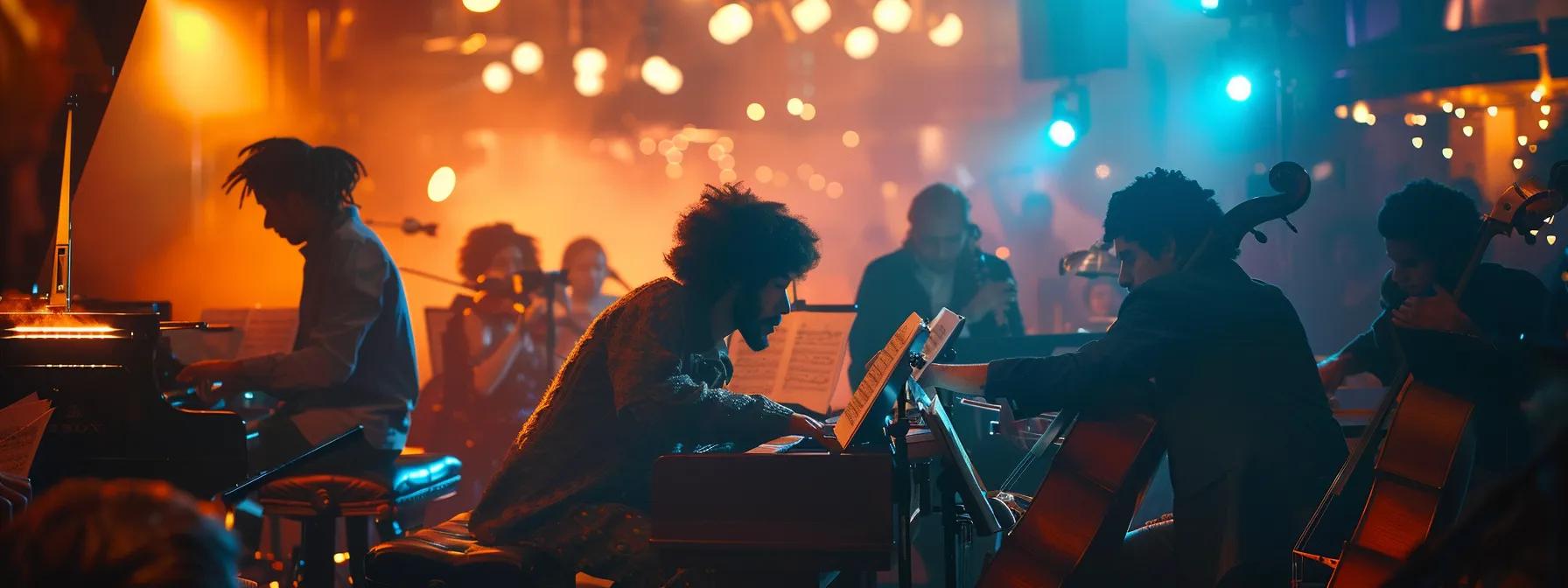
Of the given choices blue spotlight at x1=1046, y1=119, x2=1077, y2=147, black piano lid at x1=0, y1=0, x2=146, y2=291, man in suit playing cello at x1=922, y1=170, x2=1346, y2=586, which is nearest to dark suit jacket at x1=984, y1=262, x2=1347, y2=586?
man in suit playing cello at x1=922, y1=170, x2=1346, y2=586

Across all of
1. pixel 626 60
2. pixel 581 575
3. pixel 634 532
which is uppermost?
pixel 626 60

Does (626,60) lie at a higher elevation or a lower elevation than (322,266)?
higher

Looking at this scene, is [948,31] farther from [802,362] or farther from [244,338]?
[244,338]

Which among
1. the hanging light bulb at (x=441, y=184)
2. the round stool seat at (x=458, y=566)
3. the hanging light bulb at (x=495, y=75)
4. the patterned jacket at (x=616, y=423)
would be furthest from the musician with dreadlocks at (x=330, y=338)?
the hanging light bulb at (x=495, y=75)

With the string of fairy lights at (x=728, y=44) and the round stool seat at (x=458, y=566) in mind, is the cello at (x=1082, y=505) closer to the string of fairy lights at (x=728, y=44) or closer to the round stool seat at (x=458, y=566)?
the round stool seat at (x=458, y=566)

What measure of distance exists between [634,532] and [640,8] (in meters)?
7.88

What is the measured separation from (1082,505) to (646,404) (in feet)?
3.77

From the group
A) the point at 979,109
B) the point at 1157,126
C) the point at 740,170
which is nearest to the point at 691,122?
the point at 740,170

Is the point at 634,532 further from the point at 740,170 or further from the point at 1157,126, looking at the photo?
the point at 740,170

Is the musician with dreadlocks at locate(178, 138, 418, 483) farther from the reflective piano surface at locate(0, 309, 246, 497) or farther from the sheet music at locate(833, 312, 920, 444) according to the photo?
the sheet music at locate(833, 312, 920, 444)

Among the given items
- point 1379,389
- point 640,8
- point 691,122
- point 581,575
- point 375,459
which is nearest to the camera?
point 375,459

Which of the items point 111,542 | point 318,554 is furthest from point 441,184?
point 111,542

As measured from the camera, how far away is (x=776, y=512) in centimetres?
260

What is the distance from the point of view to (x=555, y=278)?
6.24 metres
